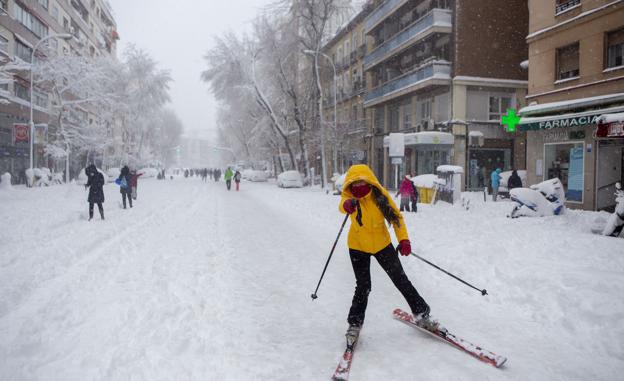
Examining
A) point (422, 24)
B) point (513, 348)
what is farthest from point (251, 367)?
point (422, 24)

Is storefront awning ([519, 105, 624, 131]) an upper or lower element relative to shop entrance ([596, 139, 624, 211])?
upper

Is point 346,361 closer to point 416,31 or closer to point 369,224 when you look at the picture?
point 369,224

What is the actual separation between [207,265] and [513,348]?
4589 millimetres

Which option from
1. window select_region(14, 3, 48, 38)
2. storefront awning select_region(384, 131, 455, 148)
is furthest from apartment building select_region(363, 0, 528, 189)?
window select_region(14, 3, 48, 38)

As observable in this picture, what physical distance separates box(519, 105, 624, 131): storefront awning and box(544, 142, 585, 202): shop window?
1075mm

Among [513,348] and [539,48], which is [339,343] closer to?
[513,348]

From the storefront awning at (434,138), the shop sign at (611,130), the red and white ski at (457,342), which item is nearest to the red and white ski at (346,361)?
the red and white ski at (457,342)

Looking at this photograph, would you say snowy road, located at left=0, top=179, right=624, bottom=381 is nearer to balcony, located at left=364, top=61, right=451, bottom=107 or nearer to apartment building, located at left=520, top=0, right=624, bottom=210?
apartment building, located at left=520, top=0, right=624, bottom=210

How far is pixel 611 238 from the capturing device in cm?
825

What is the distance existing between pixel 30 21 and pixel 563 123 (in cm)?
3993

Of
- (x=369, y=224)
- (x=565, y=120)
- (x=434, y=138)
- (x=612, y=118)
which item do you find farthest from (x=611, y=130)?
(x=434, y=138)

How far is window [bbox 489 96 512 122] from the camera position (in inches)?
992

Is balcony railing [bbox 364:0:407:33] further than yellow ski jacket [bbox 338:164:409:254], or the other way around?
balcony railing [bbox 364:0:407:33]

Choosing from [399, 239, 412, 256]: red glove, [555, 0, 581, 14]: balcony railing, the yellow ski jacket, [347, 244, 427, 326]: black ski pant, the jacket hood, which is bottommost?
[347, 244, 427, 326]: black ski pant
